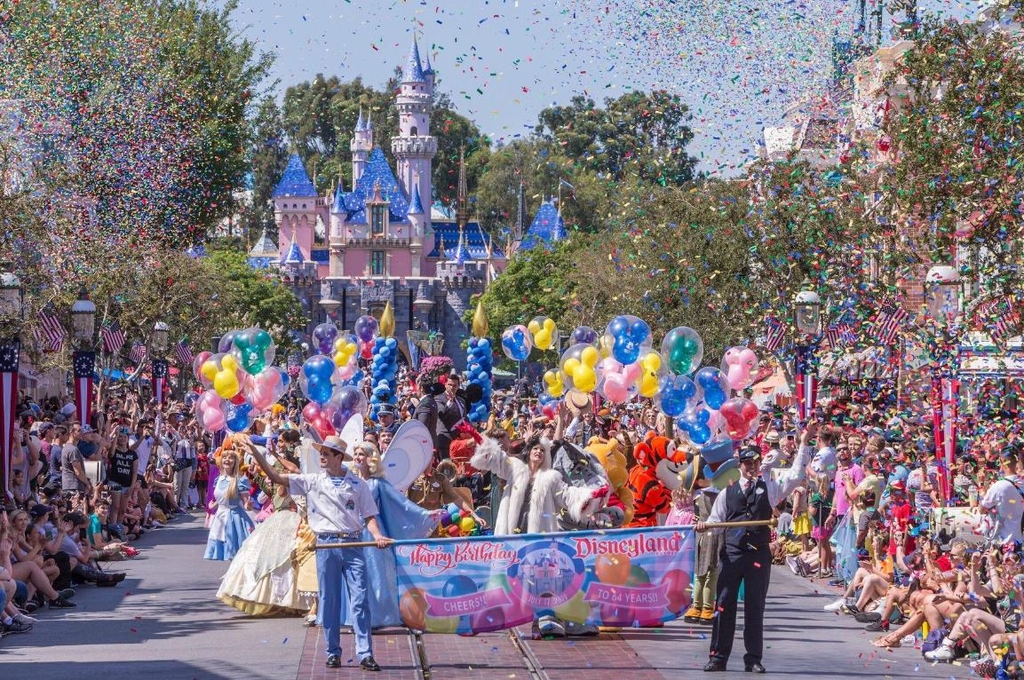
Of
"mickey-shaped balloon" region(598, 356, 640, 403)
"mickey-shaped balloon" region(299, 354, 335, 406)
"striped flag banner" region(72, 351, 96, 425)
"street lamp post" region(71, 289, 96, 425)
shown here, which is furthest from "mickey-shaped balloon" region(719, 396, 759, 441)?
"striped flag banner" region(72, 351, 96, 425)

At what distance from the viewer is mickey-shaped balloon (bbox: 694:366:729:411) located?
67.2 ft

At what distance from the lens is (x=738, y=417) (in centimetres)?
1952

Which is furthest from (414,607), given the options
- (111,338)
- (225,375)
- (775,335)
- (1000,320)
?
(111,338)

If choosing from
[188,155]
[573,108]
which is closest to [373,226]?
[573,108]

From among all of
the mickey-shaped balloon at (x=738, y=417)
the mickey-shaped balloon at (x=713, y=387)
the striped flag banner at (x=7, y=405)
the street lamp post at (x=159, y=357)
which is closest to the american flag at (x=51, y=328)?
the street lamp post at (x=159, y=357)

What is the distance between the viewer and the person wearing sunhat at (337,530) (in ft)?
40.0

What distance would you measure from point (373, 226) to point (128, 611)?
12478 cm

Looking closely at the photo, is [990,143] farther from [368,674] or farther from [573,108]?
[573,108]

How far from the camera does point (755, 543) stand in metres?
12.3

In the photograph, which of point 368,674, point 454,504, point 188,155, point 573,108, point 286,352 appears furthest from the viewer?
point 573,108

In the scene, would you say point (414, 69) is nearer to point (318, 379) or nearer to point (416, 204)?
point (416, 204)

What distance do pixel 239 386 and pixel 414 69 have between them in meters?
122

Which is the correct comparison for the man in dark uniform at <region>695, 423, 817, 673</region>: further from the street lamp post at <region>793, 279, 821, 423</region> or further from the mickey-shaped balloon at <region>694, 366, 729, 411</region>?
the street lamp post at <region>793, 279, 821, 423</region>

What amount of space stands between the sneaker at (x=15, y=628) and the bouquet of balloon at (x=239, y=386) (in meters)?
6.41
